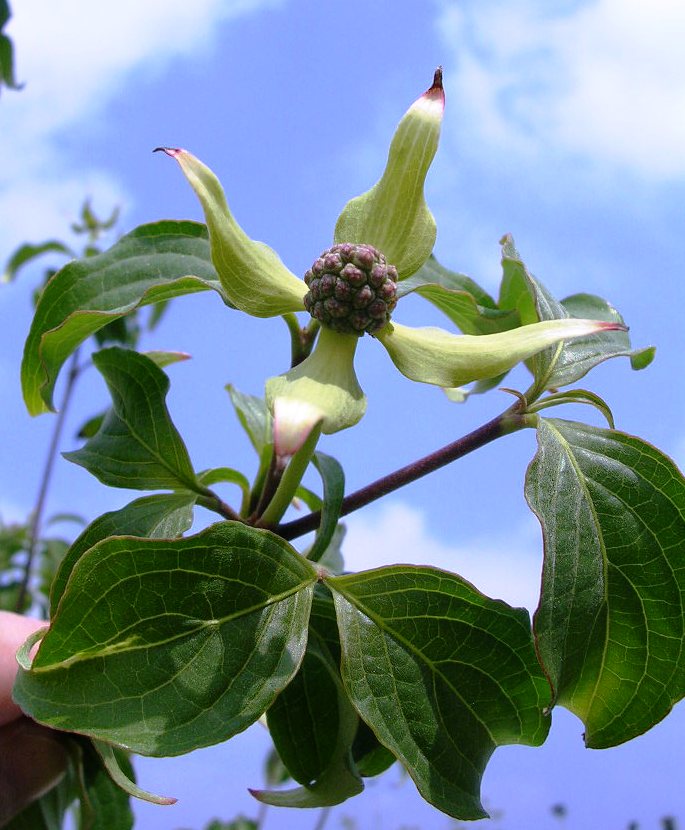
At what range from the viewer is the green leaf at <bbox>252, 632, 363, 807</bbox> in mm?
1076

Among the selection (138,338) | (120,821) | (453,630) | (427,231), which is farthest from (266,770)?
(427,231)

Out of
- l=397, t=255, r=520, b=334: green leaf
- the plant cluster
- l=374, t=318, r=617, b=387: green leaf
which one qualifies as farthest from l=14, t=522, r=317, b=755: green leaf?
l=397, t=255, r=520, b=334: green leaf

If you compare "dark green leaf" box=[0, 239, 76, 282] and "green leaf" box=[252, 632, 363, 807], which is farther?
"dark green leaf" box=[0, 239, 76, 282]

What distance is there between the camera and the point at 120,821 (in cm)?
145

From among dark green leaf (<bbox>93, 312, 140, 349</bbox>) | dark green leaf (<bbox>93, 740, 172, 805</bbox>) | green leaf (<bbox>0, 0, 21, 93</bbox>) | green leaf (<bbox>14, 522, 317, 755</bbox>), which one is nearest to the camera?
green leaf (<bbox>14, 522, 317, 755</bbox>)

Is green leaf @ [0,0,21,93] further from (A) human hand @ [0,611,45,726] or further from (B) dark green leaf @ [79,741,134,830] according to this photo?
(B) dark green leaf @ [79,741,134,830]

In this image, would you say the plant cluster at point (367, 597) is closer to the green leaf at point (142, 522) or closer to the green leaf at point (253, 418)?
the green leaf at point (142, 522)

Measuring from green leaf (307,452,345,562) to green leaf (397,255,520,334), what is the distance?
0.90 ft

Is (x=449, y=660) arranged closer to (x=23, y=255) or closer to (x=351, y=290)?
(x=351, y=290)

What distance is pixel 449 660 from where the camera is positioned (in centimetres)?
93

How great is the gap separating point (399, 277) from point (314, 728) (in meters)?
0.59

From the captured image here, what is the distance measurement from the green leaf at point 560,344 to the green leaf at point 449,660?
1.12ft

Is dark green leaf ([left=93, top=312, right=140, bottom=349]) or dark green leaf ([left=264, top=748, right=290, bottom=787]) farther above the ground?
dark green leaf ([left=93, top=312, right=140, bottom=349])

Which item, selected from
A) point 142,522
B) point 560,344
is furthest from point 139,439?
point 560,344
